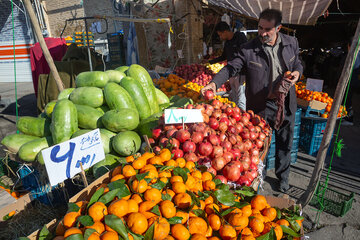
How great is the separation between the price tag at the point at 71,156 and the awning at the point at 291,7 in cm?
500

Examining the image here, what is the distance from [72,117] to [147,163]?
47.3 inches

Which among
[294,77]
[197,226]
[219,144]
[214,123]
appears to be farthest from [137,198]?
[294,77]

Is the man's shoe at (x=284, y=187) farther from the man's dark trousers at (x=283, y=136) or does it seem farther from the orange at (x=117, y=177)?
the orange at (x=117, y=177)

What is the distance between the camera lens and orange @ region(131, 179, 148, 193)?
142cm

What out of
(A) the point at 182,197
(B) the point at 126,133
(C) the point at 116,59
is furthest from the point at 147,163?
(C) the point at 116,59

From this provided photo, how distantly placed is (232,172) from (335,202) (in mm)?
2237

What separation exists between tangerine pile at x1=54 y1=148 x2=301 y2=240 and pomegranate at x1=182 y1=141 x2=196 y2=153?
0.82ft

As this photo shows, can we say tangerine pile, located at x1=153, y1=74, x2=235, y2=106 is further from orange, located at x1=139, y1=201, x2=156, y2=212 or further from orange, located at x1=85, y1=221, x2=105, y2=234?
orange, located at x1=85, y1=221, x2=105, y2=234

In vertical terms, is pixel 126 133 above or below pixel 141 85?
below

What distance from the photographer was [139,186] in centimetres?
142

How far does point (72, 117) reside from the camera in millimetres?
2428

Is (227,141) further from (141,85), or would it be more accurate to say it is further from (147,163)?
(141,85)

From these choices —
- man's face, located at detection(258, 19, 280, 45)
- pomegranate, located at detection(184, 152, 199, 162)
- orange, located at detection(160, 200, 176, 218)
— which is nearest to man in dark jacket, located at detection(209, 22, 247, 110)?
man's face, located at detection(258, 19, 280, 45)

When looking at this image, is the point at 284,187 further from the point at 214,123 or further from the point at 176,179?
the point at 176,179
